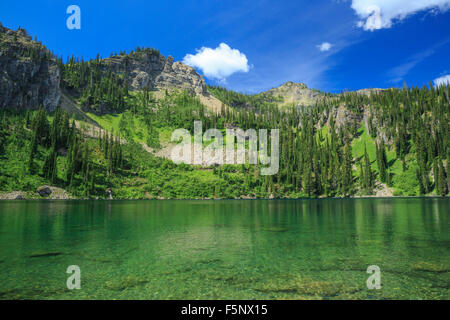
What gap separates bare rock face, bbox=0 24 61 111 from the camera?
153 meters

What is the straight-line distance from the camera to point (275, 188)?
6211 inches

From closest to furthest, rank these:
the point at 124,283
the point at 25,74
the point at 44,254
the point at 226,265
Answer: the point at 124,283 < the point at 226,265 < the point at 44,254 < the point at 25,74

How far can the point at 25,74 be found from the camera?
534ft

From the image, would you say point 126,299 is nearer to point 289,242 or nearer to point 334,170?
point 289,242

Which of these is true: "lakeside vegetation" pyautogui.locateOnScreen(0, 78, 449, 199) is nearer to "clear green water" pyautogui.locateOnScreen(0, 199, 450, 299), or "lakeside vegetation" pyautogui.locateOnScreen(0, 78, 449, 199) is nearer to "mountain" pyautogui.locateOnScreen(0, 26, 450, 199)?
"mountain" pyautogui.locateOnScreen(0, 26, 450, 199)

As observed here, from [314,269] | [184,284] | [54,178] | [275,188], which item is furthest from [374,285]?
[275,188]

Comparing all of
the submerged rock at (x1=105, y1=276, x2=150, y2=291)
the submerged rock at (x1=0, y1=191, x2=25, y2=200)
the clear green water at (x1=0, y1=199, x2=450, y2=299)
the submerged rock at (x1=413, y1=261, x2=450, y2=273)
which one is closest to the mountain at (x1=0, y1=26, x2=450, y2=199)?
the submerged rock at (x1=0, y1=191, x2=25, y2=200)

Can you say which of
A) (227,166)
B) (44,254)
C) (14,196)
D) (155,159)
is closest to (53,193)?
(14,196)

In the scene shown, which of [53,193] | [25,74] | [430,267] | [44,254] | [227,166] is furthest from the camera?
[227,166]

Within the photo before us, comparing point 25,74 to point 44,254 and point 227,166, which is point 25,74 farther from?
point 44,254

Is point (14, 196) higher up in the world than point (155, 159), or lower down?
lower down

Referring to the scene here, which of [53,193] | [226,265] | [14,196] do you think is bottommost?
[226,265]

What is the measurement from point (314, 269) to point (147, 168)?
152109mm

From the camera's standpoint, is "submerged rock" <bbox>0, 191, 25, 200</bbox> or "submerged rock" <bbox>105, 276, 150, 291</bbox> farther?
"submerged rock" <bbox>0, 191, 25, 200</bbox>
